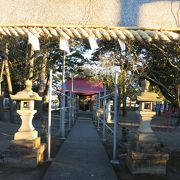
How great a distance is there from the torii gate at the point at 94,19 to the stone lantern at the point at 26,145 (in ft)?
17.0

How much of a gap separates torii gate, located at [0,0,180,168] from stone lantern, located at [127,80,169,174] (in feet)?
15.2

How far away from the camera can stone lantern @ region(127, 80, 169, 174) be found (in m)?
9.96

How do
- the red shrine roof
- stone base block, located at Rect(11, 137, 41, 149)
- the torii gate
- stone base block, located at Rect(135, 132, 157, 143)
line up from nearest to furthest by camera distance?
the torii gate, stone base block, located at Rect(135, 132, 157, 143), stone base block, located at Rect(11, 137, 41, 149), the red shrine roof

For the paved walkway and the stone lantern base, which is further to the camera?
the stone lantern base

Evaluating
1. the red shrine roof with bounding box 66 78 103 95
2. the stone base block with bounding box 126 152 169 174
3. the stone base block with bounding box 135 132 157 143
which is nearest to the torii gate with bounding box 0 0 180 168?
the stone base block with bounding box 126 152 169 174

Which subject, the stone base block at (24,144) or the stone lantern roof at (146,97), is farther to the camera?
the stone lantern roof at (146,97)

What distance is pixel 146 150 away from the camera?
10289mm

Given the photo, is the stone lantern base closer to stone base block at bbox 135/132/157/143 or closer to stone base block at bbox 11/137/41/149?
stone base block at bbox 11/137/41/149

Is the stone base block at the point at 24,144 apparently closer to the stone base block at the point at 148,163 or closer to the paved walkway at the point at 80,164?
the paved walkway at the point at 80,164

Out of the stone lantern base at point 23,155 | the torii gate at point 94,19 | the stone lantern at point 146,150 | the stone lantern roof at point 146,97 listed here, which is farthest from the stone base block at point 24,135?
the torii gate at point 94,19

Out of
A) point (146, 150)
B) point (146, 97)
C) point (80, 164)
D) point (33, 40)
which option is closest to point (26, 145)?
point (80, 164)

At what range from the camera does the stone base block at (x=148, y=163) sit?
994 cm

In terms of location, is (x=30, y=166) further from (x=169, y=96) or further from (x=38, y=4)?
(x=169, y=96)

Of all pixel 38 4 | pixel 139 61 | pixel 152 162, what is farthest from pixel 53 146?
pixel 38 4
